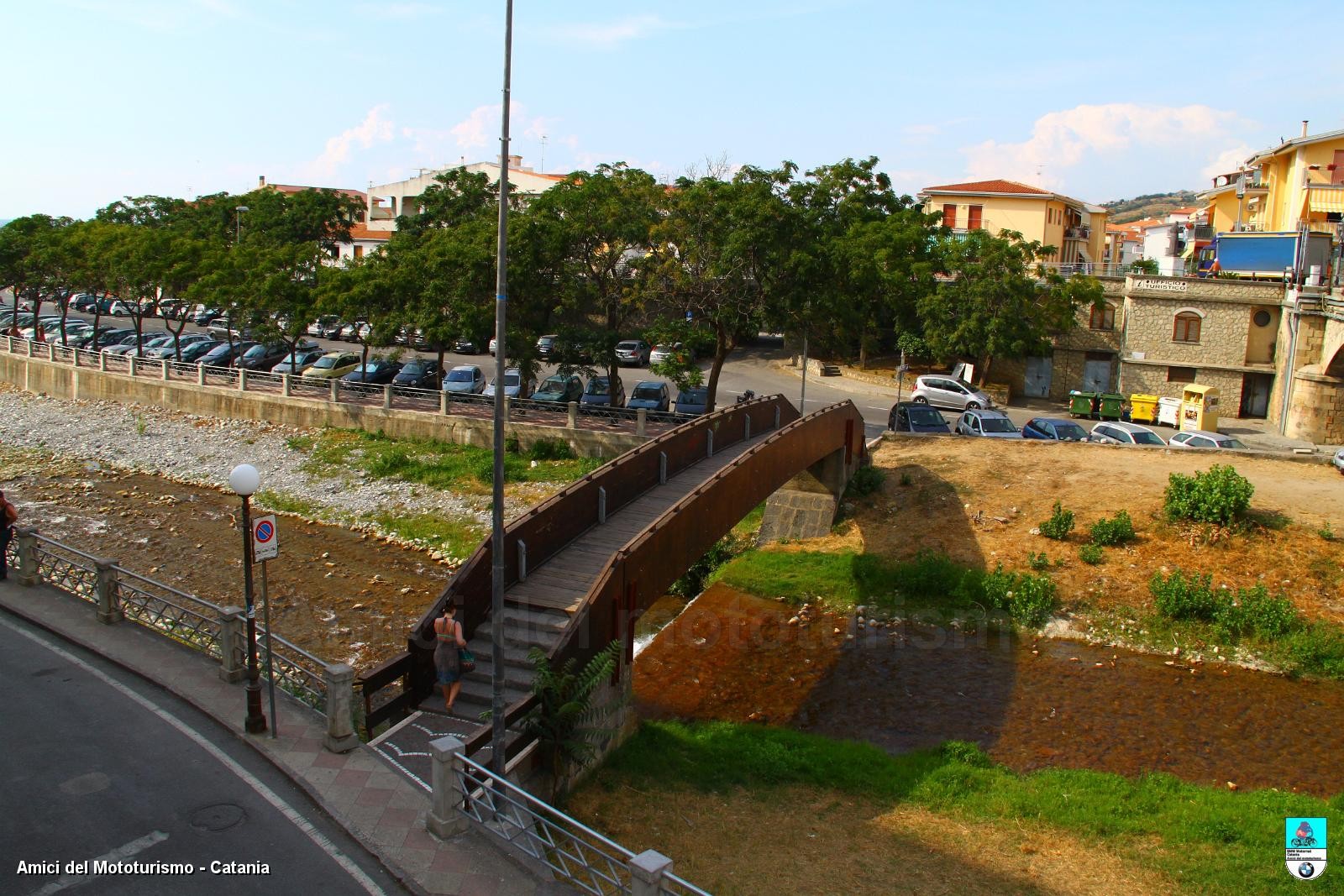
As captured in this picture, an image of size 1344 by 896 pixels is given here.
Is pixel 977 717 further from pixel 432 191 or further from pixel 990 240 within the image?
pixel 432 191

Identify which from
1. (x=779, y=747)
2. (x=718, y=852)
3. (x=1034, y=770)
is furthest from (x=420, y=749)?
(x=1034, y=770)

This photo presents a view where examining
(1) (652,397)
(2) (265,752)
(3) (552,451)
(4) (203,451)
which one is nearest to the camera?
(2) (265,752)

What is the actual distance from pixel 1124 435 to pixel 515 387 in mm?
22240

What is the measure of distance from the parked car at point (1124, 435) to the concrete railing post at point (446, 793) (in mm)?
25919

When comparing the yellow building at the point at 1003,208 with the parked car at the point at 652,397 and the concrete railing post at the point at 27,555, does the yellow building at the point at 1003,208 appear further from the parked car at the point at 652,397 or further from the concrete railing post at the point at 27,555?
the concrete railing post at the point at 27,555

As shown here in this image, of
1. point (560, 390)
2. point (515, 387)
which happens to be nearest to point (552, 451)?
point (560, 390)

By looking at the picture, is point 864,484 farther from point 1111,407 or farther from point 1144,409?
point 1144,409

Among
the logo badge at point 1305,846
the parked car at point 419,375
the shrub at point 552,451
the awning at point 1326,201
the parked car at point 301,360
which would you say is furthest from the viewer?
the parked car at point 301,360

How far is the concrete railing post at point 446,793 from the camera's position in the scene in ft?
32.9

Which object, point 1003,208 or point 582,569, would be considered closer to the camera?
point 582,569

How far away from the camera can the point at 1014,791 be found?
15.1 meters

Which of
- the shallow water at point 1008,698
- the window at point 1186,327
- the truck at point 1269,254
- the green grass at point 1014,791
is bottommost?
the shallow water at point 1008,698

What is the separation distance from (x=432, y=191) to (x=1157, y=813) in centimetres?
4472

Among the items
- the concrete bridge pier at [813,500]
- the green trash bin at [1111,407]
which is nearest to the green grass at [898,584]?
the concrete bridge pier at [813,500]
